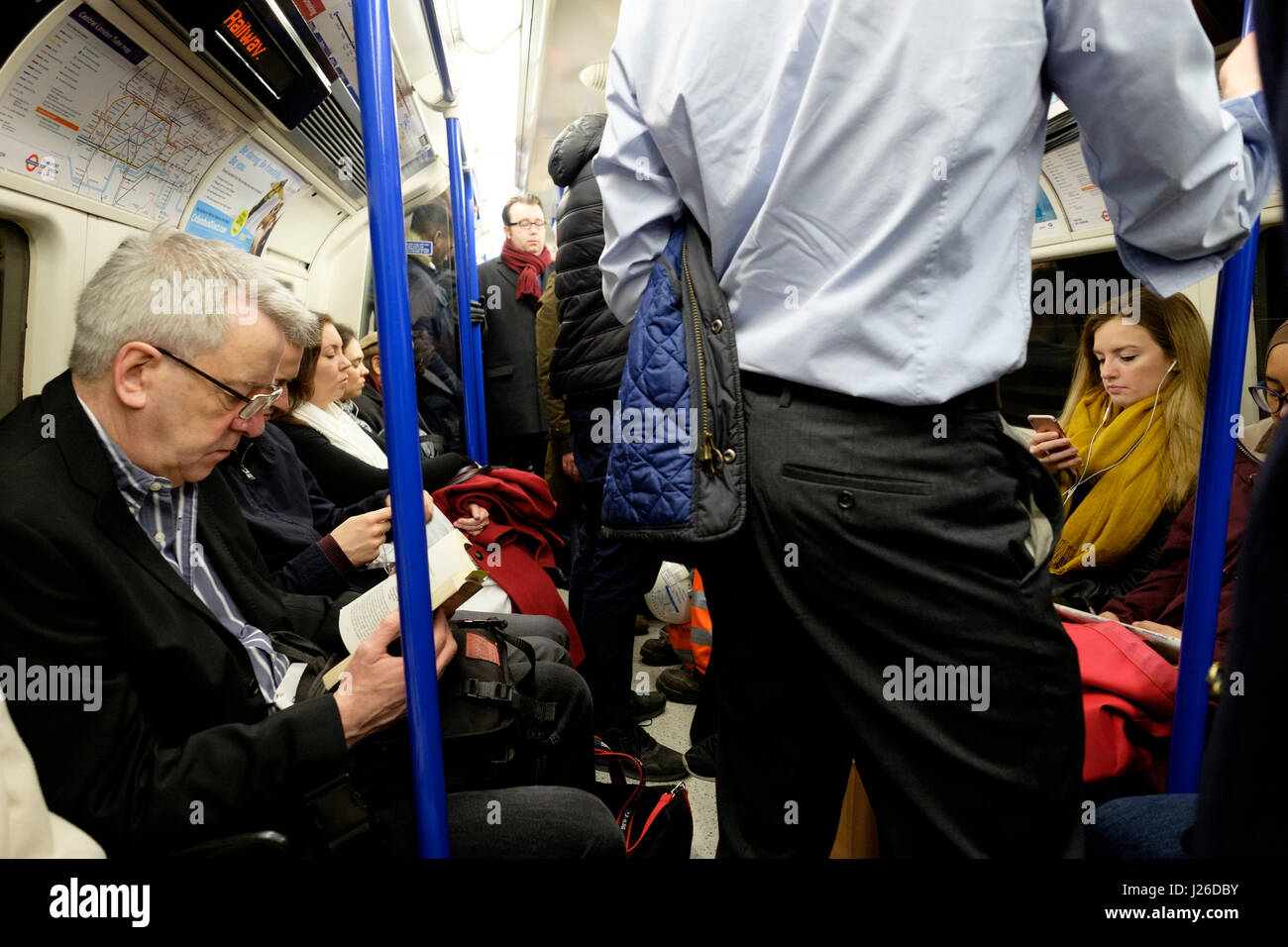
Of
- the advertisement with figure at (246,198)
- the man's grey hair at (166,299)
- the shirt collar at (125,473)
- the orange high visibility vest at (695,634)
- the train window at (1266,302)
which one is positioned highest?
the advertisement with figure at (246,198)

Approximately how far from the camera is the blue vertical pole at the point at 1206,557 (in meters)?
1.40

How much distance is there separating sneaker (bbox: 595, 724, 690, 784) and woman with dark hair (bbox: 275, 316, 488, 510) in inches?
36.6

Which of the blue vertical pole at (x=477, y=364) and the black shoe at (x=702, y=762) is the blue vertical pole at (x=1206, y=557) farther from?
the blue vertical pole at (x=477, y=364)

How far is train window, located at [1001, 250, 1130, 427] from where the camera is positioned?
3324 millimetres

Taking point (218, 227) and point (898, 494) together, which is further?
point (218, 227)

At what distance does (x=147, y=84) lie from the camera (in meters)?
2.09

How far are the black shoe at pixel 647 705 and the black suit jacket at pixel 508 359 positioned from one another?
2146mm

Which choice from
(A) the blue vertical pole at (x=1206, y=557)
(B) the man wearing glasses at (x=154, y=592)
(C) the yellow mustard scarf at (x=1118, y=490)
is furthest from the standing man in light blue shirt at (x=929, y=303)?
(C) the yellow mustard scarf at (x=1118, y=490)

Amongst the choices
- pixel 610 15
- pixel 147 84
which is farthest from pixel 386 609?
pixel 610 15

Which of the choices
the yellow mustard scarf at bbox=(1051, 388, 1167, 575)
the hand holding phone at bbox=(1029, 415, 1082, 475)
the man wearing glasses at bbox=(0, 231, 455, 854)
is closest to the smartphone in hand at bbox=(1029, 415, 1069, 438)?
the hand holding phone at bbox=(1029, 415, 1082, 475)

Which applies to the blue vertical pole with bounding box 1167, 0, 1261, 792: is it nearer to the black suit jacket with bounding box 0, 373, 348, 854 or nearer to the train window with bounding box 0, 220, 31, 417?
the black suit jacket with bounding box 0, 373, 348, 854

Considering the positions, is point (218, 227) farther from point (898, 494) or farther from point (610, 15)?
point (610, 15)

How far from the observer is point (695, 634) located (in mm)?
3129
